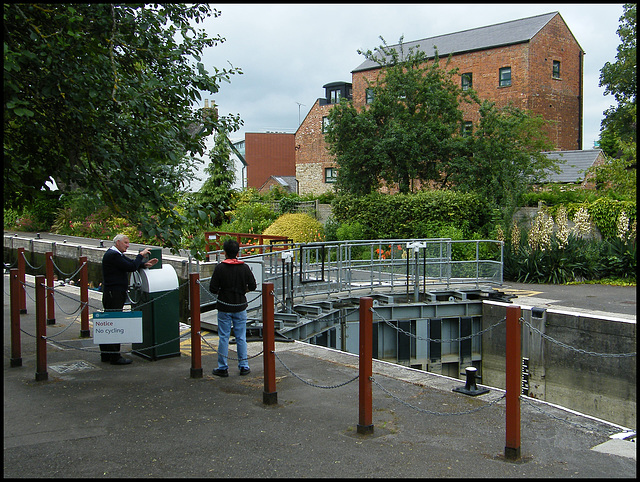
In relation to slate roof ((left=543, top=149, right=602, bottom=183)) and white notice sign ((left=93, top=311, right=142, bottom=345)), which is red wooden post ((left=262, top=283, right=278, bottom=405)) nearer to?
white notice sign ((left=93, top=311, right=142, bottom=345))

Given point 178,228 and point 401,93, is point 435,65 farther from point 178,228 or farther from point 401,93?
point 178,228

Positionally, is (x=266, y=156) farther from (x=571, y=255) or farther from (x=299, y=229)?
(x=571, y=255)

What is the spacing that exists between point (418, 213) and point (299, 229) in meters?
5.77

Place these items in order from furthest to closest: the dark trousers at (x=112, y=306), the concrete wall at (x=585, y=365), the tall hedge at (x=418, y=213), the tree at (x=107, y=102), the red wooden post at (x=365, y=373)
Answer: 1. the tall hedge at (x=418, y=213)
2. the concrete wall at (x=585, y=365)
3. the dark trousers at (x=112, y=306)
4. the tree at (x=107, y=102)
5. the red wooden post at (x=365, y=373)

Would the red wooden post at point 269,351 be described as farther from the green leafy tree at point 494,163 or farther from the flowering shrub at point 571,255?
the green leafy tree at point 494,163

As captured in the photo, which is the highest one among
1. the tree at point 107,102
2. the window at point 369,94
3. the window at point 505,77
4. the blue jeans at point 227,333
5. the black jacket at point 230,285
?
the window at point 505,77

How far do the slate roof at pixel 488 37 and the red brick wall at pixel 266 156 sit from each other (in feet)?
66.1

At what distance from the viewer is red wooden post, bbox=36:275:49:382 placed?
8.20 metres

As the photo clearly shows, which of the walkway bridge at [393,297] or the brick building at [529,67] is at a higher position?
the brick building at [529,67]

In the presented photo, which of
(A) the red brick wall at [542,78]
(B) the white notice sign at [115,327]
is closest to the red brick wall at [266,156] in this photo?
(A) the red brick wall at [542,78]

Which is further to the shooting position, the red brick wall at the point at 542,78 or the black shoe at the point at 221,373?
the red brick wall at the point at 542,78

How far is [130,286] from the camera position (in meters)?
9.61

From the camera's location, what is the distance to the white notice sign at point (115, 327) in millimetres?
8328

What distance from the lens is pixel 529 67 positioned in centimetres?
3747
